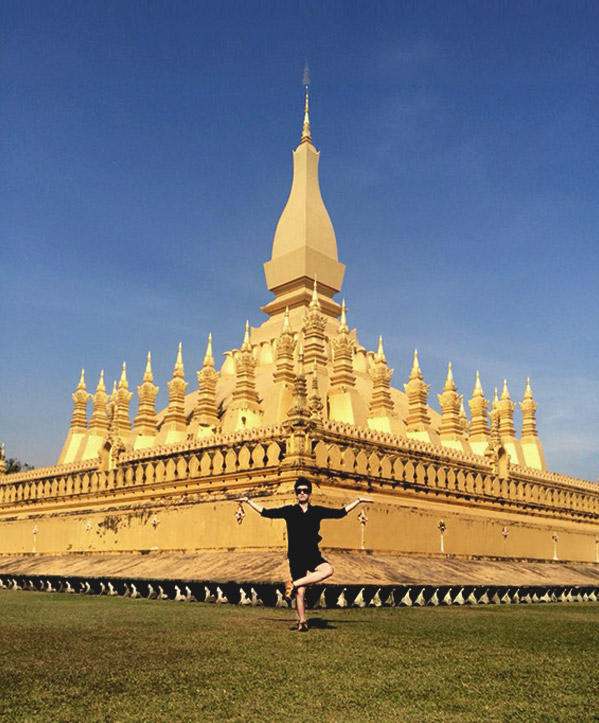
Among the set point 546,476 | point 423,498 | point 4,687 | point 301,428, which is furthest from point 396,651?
point 546,476

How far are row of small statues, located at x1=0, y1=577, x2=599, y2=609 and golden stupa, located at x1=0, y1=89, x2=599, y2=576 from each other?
6.84 feet

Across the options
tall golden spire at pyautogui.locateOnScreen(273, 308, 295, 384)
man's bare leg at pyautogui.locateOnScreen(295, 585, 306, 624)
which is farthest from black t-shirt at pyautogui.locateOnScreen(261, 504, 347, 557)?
tall golden spire at pyautogui.locateOnScreen(273, 308, 295, 384)

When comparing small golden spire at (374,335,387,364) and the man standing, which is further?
small golden spire at (374,335,387,364)

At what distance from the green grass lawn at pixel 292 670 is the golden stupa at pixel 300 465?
649cm

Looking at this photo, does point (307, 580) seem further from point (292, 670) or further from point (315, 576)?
point (292, 670)

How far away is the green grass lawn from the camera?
414 centimetres

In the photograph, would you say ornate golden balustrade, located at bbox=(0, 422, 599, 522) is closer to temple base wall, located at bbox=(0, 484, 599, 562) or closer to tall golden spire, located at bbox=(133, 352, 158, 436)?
temple base wall, located at bbox=(0, 484, 599, 562)

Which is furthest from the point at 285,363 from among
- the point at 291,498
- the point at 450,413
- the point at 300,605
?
the point at 300,605

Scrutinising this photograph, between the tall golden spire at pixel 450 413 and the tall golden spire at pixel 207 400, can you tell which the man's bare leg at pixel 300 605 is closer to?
the tall golden spire at pixel 207 400

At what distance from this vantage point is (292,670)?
16.8ft

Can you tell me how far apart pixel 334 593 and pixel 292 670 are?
18.8ft

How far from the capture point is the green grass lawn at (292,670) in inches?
163

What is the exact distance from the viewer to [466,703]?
4.33 metres

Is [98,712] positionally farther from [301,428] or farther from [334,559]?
[301,428]
